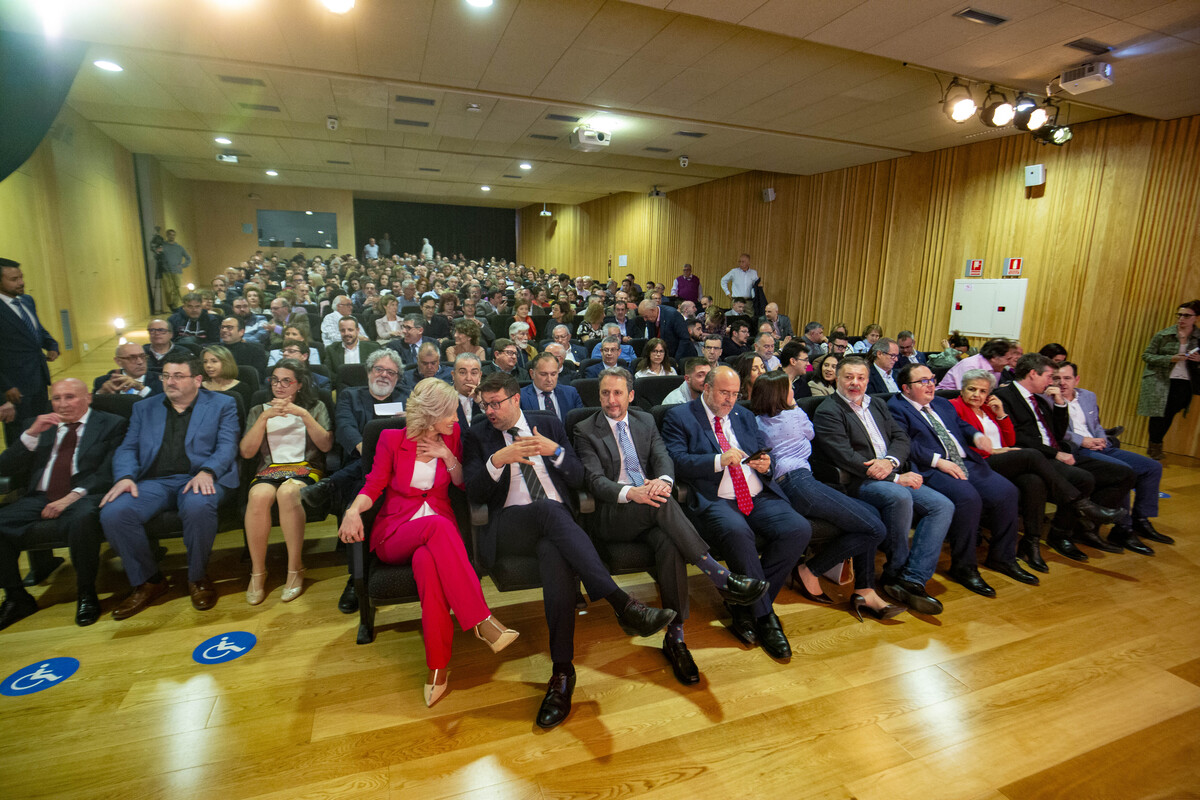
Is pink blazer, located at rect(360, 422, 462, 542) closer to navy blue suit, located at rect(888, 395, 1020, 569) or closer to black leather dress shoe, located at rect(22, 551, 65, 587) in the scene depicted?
black leather dress shoe, located at rect(22, 551, 65, 587)

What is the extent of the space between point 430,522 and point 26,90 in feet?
5.43

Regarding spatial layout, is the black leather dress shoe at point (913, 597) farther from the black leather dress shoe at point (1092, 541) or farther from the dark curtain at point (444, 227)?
the dark curtain at point (444, 227)

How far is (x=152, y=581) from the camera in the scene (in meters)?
2.76

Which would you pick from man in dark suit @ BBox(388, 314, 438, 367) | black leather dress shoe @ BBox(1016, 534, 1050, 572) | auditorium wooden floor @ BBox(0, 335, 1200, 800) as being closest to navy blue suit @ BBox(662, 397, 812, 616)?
auditorium wooden floor @ BBox(0, 335, 1200, 800)

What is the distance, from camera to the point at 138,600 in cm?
265

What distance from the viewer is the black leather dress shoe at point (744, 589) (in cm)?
235

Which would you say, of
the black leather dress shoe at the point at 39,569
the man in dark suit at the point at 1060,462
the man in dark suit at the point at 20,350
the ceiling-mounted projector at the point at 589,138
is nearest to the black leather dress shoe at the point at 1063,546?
the man in dark suit at the point at 1060,462

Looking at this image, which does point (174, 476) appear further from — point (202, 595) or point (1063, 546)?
point (1063, 546)

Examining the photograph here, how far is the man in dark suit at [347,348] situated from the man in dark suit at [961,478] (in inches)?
154

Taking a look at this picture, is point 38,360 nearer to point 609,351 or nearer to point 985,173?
point 609,351

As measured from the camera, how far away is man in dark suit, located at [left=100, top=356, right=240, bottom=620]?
264cm

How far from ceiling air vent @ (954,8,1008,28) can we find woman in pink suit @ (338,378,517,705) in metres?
3.88

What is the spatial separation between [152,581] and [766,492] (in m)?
2.95

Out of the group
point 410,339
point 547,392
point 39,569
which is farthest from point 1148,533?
point 39,569
